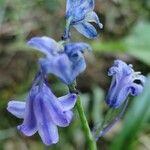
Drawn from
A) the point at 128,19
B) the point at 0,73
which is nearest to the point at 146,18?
the point at 128,19

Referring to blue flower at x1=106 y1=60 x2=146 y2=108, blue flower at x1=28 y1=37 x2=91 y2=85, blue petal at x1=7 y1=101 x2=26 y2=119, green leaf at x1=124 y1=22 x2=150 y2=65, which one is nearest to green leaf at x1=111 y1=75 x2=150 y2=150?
green leaf at x1=124 y1=22 x2=150 y2=65

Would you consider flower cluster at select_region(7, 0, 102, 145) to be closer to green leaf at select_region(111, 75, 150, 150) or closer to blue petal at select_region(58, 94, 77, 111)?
blue petal at select_region(58, 94, 77, 111)

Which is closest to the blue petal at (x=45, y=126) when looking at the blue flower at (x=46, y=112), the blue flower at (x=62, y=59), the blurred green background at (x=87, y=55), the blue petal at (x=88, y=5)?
the blue flower at (x=46, y=112)

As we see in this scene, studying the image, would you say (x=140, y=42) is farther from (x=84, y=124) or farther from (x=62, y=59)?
(x=62, y=59)

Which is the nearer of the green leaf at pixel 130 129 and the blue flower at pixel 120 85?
the blue flower at pixel 120 85

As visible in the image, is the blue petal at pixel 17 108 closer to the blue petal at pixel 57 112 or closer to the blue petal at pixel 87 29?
the blue petal at pixel 57 112

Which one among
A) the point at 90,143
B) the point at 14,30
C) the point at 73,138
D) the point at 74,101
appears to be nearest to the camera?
the point at 74,101

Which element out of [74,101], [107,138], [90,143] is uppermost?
[74,101]

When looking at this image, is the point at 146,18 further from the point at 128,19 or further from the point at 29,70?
the point at 29,70
